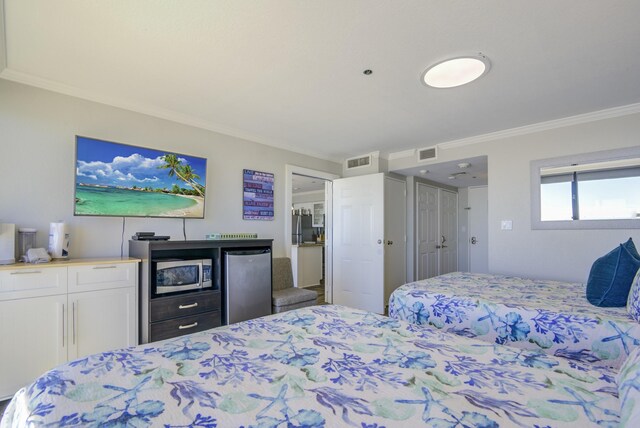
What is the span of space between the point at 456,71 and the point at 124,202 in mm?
2926

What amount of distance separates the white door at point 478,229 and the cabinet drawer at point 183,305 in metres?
4.96

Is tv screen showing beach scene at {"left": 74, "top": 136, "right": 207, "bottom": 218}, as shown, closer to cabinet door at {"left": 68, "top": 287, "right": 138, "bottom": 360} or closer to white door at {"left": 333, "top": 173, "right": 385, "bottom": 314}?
cabinet door at {"left": 68, "top": 287, "right": 138, "bottom": 360}

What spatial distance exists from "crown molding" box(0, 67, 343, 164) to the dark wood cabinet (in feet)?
4.08

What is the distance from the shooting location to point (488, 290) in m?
2.40

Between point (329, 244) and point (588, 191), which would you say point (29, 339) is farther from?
point (588, 191)

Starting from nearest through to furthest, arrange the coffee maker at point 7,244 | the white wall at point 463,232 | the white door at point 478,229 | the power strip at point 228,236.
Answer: the coffee maker at point 7,244, the power strip at point 228,236, the white door at point 478,229, the white wall at point 463,232

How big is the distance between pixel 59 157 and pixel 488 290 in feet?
11.8

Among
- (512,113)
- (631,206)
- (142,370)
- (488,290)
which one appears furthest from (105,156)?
(631,206)

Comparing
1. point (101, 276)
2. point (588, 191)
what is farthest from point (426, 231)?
point (101, 276)

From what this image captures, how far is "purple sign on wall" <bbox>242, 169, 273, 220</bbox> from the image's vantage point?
3.65m

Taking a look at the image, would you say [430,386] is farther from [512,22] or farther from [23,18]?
[23,18]

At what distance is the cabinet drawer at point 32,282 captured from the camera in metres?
1.95

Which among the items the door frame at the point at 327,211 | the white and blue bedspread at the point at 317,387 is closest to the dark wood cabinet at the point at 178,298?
the door frame at the point at 327,211

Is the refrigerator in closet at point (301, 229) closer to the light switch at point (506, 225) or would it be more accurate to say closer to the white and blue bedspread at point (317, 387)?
the light switch at point (506, 225)
